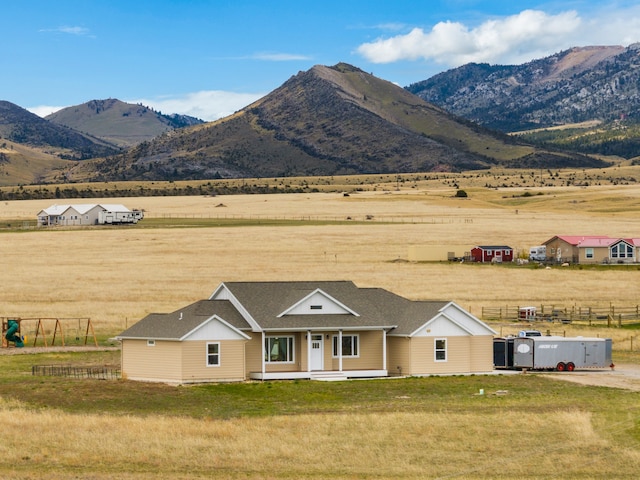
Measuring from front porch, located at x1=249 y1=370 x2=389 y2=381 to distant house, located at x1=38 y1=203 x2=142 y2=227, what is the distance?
380ft

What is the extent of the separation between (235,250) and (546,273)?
34.1 meters

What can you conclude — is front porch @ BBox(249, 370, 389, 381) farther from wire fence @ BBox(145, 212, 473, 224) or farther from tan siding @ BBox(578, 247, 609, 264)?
wire fence @ BBox(145, 212, 473, 224)

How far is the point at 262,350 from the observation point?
54.0 meters

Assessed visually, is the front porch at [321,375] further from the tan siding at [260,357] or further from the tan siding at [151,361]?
the tan siding at [151,361]

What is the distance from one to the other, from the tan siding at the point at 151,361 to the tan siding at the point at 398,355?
36.8ft

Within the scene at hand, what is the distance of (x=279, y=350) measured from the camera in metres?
55.0

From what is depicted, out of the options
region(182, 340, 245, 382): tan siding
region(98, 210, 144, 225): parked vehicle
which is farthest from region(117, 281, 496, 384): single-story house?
region(98, 210, 144, 225): parked vehicle

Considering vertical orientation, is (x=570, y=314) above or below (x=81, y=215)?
below

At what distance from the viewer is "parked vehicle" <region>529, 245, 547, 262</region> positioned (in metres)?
116

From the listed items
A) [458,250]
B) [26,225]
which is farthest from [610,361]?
[26,225]

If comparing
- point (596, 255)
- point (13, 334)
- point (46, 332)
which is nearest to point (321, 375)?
point (13, 334)

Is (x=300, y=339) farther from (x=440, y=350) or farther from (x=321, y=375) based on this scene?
(x=440, y=350)

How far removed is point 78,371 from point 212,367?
6893 millimetres

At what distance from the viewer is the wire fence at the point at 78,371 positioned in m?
52.5
